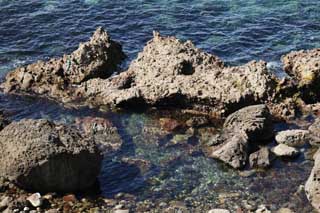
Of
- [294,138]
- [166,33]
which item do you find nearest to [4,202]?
[294,138]

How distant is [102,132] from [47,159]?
16.9 ft

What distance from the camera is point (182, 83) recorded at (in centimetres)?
2652

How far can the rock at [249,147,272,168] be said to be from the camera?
2174 cm

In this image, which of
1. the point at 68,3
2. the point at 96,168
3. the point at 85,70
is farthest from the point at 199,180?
the point at 68,3

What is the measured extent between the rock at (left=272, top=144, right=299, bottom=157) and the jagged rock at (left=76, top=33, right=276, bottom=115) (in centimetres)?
354

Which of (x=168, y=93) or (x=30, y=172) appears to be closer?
(x=30, y=172)

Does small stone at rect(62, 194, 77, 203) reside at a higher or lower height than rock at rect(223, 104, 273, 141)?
lower

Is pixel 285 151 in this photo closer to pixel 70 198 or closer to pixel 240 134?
pixel 240 134

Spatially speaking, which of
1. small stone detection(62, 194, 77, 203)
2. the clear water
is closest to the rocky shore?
small stone detection(62, 194, 77, 203)

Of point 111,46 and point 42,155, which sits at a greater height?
point 111,46

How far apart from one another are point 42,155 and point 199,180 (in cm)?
625

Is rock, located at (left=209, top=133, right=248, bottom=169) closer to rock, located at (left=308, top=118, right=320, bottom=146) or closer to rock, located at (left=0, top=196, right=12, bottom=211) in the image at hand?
rock, located at (left=308, top=118, right=320, bottom=146)

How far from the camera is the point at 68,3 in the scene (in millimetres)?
40969

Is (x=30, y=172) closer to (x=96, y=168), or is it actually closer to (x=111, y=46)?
(x=96, y=168)
